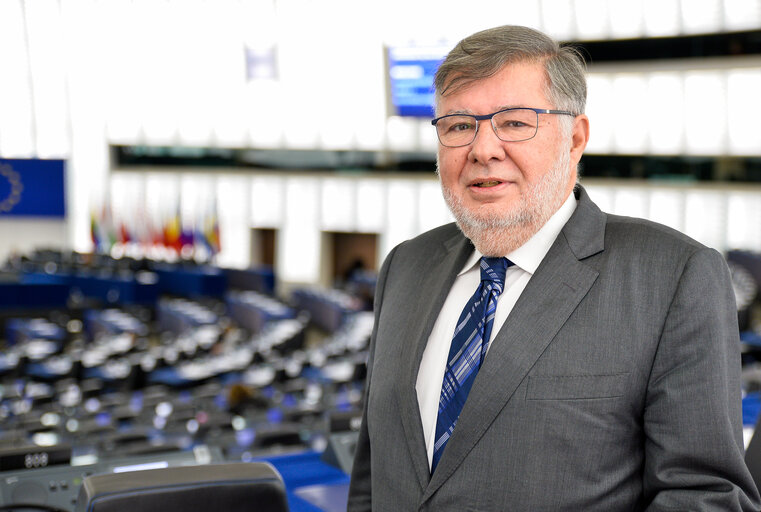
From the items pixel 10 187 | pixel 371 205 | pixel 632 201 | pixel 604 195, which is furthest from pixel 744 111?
pixel 10 187

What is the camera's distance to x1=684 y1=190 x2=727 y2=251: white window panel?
21734 mm

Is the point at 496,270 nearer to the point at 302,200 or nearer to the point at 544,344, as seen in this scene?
the point at 544,344

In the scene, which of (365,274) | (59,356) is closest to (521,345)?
(59,356)

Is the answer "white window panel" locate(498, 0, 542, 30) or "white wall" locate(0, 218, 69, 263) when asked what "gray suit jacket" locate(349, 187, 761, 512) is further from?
"white wall" locate(0, 218, 69, 263)

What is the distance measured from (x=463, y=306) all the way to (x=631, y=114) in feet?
73.3

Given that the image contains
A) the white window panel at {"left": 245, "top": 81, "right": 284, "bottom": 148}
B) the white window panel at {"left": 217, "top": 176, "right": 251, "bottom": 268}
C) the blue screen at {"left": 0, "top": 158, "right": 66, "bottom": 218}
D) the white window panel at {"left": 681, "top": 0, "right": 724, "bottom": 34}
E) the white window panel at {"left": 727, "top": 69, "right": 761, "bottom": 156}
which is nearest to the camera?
the white window panel at {"left": 681, "top": 0, "right": 724, "bottom": 34}

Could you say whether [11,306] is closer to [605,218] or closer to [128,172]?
[128,172]

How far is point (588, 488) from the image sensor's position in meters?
1.42

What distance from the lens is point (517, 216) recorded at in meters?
1.58

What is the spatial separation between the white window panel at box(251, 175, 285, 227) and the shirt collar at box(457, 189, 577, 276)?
27.5m

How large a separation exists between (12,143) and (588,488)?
34795mm

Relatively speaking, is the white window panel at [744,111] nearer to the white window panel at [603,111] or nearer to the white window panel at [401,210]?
the white window panel at [603,111]

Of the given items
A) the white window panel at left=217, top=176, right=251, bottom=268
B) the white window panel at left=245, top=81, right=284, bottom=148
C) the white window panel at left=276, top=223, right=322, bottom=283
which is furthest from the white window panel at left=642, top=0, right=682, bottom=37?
the white window panel at left=217, top=176, right=251, bottom=268

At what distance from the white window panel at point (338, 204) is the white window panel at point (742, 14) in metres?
12.9
